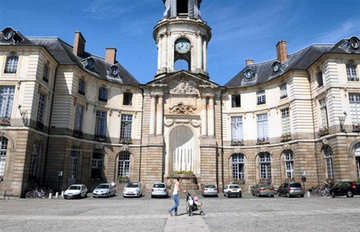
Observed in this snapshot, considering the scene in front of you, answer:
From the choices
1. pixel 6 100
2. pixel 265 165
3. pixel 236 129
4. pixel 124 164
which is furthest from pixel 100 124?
pixel 265 165

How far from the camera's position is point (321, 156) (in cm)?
2467

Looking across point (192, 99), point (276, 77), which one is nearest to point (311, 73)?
point (276, 77)

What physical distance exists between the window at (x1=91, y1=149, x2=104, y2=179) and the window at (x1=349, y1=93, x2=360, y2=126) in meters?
22.8

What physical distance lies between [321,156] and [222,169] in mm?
9737

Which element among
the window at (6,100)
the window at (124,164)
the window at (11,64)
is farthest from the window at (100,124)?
the window at (11,64)

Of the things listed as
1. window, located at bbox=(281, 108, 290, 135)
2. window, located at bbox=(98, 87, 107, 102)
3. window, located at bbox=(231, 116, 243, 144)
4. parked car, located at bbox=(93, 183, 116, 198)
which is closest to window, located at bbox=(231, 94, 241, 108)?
window, located at bbox=(231, 116, 243, 144)

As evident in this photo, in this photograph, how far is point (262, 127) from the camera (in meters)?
30.5

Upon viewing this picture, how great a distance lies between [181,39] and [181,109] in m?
9.20

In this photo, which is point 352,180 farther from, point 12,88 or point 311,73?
point 12,88

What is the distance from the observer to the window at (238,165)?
30625 millimetres

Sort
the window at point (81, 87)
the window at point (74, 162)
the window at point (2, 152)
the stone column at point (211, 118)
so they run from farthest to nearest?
the stone column at point (211, 118) < the window at point (81, 87) < the window at point (74, 162) < the window at point (2, 152)

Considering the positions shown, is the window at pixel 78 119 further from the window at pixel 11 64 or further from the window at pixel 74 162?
the window at pixel 11 64

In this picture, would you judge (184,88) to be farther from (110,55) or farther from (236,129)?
(110,55)

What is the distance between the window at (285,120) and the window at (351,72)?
603cm
